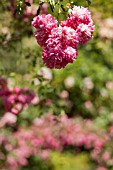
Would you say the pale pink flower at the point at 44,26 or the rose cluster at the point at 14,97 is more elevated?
the rose cluster at the point at 14,97

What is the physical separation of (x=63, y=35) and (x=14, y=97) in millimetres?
2173

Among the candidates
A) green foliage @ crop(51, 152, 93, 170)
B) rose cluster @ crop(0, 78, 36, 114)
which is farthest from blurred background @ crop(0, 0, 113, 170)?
rose cluster @ crop(0, 78, 36, 114)

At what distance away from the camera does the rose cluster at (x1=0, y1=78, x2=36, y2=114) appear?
4211 mm

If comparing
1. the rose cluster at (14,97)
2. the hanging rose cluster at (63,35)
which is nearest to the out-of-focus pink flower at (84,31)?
the hanging rose cluster at (63,35)

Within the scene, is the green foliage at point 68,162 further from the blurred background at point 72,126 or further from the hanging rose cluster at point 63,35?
the hanging rose cluster at point 63,35

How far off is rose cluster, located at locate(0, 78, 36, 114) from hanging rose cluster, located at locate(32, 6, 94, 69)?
2.00 meters

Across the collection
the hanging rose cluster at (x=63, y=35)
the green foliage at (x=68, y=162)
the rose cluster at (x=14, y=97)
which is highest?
the green foliage at (x=68, y=162)

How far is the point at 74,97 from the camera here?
884cm

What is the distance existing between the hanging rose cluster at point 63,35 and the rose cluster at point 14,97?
200 cm

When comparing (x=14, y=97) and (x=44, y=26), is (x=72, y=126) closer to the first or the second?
(x=14, y=97)

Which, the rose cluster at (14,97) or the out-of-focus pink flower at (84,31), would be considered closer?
the out-of-focus pink flower at (84,31)

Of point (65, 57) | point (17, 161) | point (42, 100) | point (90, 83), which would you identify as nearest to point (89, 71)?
point (90, 83)

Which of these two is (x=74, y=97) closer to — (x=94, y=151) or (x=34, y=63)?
(x=94, y=151)

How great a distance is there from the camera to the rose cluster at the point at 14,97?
4211mm
